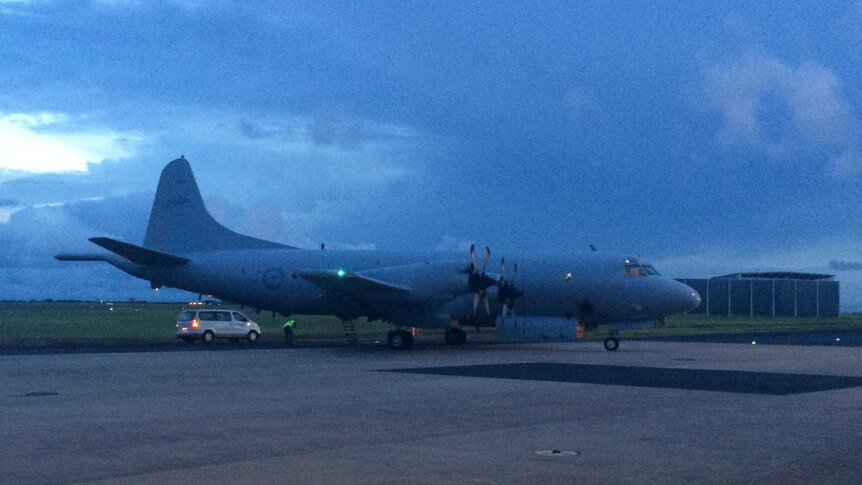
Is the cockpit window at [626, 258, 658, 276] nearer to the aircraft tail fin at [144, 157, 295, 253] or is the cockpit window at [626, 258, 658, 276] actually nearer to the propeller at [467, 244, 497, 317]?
the propeller at [467, 244, 497, 317]

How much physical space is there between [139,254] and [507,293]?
51.7 ft

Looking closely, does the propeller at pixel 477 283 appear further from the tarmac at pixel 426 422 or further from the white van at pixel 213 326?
the white van at pixel 213 326

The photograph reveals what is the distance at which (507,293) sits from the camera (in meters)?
37.3

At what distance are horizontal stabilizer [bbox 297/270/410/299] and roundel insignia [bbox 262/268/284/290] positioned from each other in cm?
469

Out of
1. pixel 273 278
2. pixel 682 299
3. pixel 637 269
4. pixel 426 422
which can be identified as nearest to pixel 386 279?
pixel 273 278

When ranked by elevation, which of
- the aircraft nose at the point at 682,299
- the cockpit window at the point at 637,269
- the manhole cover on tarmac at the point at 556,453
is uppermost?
the cockpit window at the point at 637,269

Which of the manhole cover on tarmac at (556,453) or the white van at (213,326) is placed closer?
the manhole cover on tarmac at (556,453)

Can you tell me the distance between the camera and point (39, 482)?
10.8 m

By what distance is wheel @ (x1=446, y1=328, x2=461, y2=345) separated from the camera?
1644 inches

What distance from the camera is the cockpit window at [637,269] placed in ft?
123

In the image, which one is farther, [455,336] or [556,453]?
[455,336]

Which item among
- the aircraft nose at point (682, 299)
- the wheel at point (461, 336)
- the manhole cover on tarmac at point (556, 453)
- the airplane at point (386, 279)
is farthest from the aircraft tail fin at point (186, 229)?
the manhole cover on tarmac at point (556, 453)

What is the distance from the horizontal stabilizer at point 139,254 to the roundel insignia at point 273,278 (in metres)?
3.84

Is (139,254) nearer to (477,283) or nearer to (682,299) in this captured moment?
(477,283)
